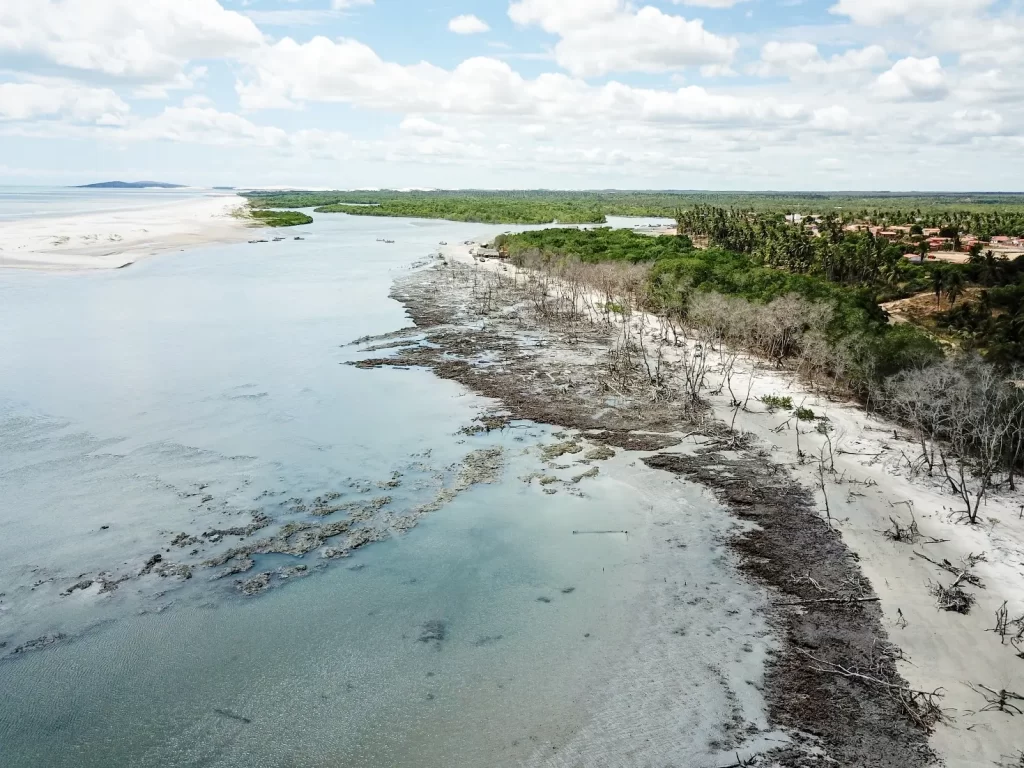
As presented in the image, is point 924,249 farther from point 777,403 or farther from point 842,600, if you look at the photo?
point 842,600

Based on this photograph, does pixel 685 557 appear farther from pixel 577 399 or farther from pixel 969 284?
pixel 969 284

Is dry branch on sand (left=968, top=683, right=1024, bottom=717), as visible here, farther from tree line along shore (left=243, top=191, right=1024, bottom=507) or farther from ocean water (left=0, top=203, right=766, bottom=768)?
tree line along shore (left=243, top=191, right=1024, bottom=507)

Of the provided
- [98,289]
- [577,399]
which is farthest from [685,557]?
[98,289]

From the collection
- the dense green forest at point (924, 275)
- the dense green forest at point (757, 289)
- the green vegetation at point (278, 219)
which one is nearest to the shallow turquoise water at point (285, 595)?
the dense green forest at point (757, 289)

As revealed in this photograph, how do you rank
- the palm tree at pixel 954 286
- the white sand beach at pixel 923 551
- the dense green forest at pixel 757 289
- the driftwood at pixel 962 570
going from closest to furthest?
the white sand beach at pixel 923 551, the driftwood at pixel 962 570, the dense green forest at pixel 757 289, the palm tree at pixel 954 286

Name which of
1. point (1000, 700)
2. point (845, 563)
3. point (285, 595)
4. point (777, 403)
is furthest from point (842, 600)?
point (777, 403)

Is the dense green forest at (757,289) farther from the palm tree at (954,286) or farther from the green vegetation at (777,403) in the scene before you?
the palm tree at (954,286)

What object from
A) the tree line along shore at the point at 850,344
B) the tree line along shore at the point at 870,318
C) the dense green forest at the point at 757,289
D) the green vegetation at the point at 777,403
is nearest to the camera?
the tree line along shore at the point at 850,344
